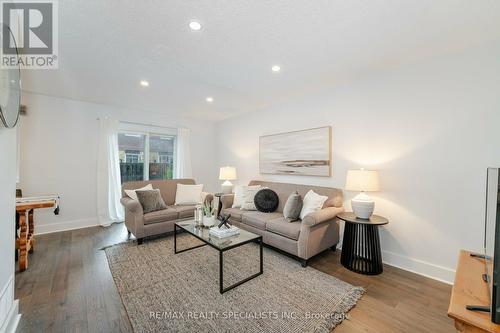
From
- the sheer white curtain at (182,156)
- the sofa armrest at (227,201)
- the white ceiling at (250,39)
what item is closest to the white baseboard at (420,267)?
the white ceiling at (250,39)

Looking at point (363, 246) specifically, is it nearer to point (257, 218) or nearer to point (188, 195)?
point (257, 218)

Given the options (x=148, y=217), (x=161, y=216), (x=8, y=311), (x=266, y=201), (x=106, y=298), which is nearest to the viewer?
(x=8, y=311)

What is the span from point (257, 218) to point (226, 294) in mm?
1197

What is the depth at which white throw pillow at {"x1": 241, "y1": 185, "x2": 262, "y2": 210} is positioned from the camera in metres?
3.46

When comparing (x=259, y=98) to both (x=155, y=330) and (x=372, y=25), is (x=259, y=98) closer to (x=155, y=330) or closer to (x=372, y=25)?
(x=372, y=25)

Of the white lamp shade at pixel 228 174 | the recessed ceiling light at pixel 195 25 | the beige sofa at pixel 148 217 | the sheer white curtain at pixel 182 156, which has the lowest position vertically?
the beige sofa at pixel 148 217

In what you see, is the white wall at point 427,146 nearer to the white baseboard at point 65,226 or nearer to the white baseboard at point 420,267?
the white baseboard at point 420,267

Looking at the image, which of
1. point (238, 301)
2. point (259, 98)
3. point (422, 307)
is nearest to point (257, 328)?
point (238, 301)

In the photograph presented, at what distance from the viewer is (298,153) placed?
139 inches

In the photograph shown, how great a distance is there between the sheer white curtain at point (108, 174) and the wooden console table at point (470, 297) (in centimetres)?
482

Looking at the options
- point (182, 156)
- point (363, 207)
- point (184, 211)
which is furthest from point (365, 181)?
point (182, 156)

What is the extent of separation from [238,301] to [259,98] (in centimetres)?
308

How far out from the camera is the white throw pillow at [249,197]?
3463 millimetres

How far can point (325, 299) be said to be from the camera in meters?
1.85
